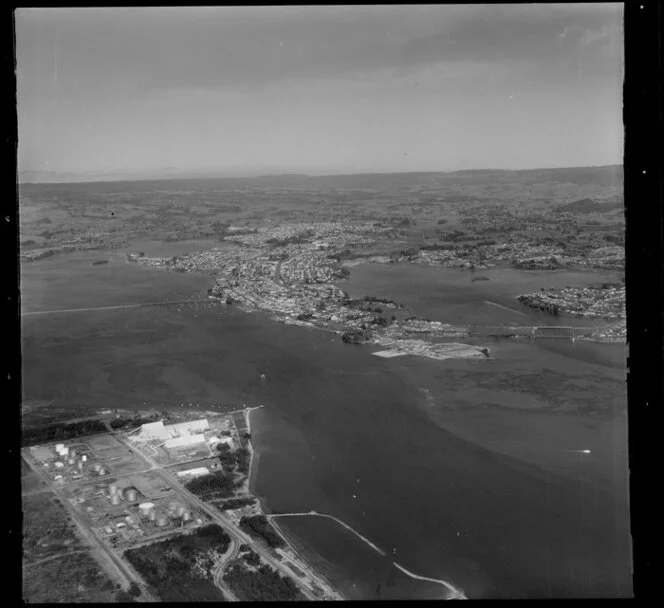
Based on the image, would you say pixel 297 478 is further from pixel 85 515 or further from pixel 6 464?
pixel 6 464

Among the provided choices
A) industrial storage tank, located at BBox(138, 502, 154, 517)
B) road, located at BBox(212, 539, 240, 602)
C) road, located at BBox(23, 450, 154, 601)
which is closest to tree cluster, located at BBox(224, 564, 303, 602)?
road, located at BBox(212, 539, 240, 602)

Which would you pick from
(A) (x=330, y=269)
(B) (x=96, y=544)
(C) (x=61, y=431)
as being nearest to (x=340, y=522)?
(B) (x=96, y=544)

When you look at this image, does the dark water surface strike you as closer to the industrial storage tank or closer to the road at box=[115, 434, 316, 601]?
the road at box=[115, 434, 316, 601]

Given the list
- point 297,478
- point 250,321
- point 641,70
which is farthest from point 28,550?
point 641,70

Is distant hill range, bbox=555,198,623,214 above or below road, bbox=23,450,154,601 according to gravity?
above

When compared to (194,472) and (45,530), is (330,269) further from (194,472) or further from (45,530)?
(45,530)
